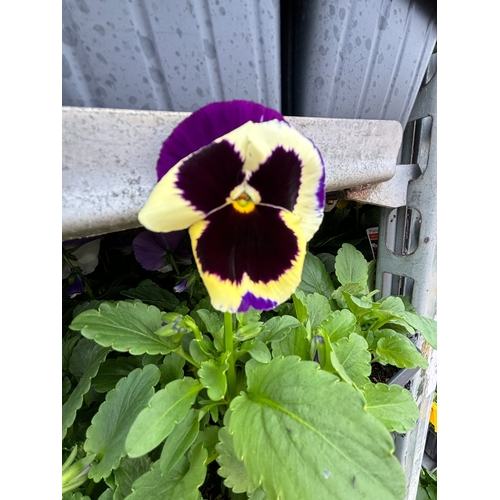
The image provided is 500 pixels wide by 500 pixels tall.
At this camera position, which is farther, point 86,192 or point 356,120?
point 356,120

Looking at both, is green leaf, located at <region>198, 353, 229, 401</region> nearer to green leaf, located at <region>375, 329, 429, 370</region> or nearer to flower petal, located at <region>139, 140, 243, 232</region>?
flower petal, located at <region>139, 140, 243, 232</region>

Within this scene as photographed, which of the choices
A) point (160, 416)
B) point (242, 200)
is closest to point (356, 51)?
point (242, 200)

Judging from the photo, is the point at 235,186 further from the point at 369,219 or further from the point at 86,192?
the point at 369,219

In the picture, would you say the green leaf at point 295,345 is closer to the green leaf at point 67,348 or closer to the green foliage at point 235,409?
the green foliage at point 235,409

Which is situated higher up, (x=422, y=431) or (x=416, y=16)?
(x=416, y=16)

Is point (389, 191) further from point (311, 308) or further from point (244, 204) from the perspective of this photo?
point (244, 204)

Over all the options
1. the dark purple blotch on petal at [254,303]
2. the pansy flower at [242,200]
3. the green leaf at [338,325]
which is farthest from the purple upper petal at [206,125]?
the green leaf at [338,325]
